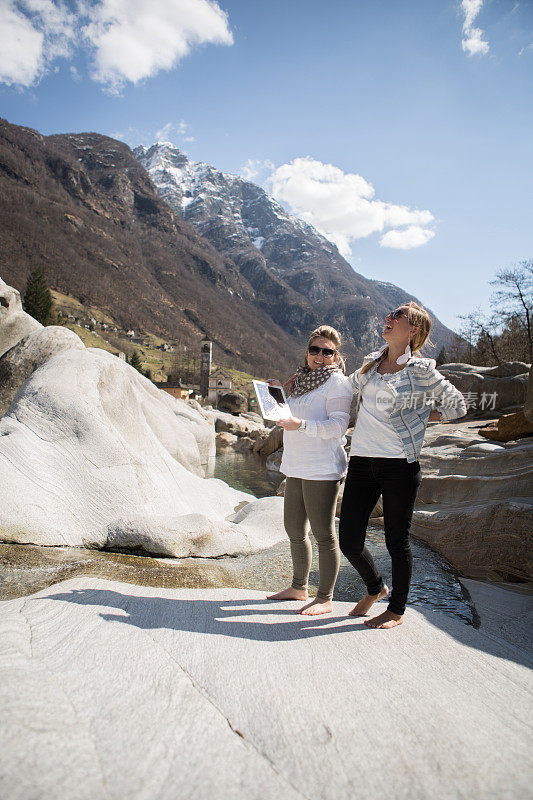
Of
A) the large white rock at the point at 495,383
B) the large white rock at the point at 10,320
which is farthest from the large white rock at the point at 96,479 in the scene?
the large white rock at the point at 495,383

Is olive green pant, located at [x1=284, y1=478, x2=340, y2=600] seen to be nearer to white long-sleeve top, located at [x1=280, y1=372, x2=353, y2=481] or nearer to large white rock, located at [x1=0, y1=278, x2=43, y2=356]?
white long-sleeve top, located at [x1=280, y1=372, x2=353, y2=481]

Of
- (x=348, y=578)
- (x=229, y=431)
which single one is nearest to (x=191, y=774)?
(x=348, y=578)

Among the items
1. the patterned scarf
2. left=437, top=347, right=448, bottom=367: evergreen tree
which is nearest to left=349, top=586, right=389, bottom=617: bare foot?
the patterned scarf

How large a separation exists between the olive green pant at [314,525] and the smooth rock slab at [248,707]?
1.23 feet

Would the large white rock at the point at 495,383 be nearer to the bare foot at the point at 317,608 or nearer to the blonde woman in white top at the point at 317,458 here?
the blonde woman in white top at the point at 317,458

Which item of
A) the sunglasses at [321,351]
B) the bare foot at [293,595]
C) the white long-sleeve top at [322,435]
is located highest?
the sunglasses at [321,351]

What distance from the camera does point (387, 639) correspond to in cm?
292

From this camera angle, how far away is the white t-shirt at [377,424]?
298cm

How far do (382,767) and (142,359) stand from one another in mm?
96601

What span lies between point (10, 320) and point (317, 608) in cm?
1220

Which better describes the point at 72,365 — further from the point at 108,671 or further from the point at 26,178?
the point at 26,178

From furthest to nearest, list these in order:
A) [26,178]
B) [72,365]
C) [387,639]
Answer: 1. [26,178]
2. [72,365]
3. [387,639]

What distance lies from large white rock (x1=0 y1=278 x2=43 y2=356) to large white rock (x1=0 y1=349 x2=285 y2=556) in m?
5.65

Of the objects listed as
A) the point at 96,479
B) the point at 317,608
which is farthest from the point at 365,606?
the point at 96,479
